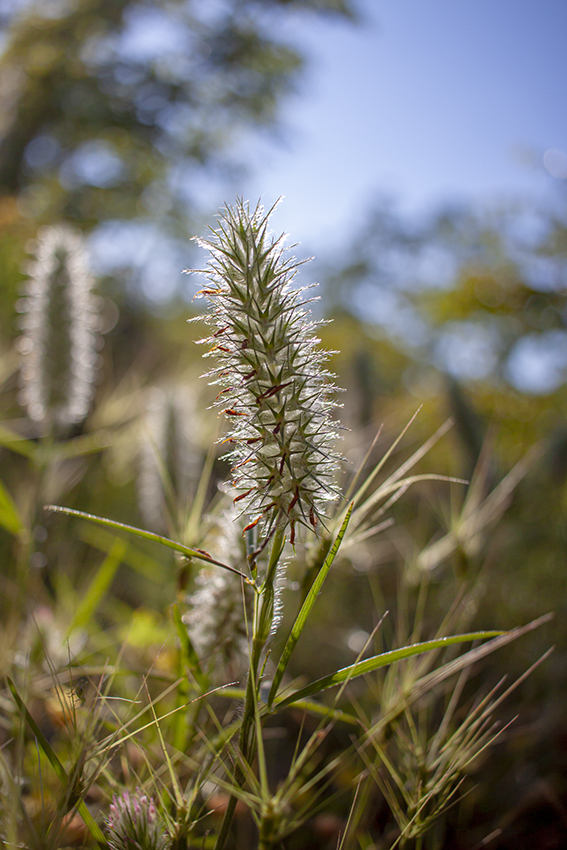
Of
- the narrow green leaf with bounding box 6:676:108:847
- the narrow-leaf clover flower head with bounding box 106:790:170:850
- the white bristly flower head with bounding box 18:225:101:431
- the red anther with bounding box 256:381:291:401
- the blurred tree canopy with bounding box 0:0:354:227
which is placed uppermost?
the blurred tree canopy with bounding box 0:0:354:227

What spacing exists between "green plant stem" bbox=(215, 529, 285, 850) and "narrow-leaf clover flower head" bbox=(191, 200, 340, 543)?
0.15ft

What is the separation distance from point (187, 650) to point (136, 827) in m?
0.21

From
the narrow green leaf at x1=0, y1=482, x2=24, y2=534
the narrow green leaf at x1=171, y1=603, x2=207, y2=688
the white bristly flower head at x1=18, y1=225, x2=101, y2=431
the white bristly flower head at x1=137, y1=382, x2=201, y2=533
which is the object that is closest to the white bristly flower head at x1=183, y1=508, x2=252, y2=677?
the narrow green leaf at x1=171, y1=603, x2=207, y2=688

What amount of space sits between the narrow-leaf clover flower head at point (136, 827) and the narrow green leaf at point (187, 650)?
172 millimetres

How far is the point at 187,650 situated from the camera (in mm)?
779

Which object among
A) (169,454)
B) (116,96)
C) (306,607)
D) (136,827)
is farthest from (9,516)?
(116,96)

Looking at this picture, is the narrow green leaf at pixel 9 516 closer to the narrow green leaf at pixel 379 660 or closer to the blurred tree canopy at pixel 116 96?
the narrow green leaf at pixel 379 660

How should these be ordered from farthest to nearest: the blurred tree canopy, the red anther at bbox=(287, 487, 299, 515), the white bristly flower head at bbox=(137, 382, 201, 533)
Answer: the blurred tree canopy, the white bristly flower head at bbox=(137, 382, 201, 533), the red anther at bbox=(287, 487, 299, 515)

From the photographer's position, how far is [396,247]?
43.8ft

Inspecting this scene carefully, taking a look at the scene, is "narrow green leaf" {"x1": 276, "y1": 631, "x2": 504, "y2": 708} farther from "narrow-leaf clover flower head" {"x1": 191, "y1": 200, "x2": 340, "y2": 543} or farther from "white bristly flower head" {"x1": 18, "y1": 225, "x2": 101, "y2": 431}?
"white bristly flower head" {"x1": 18, "y1": 225, "x2": 101, "y2": 431}

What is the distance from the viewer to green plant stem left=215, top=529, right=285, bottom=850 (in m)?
0.58

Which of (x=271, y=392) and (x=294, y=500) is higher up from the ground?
(x=271, y=392)

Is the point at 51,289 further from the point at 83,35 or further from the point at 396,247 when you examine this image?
the point at 396,247

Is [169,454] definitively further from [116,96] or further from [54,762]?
[116,96]
